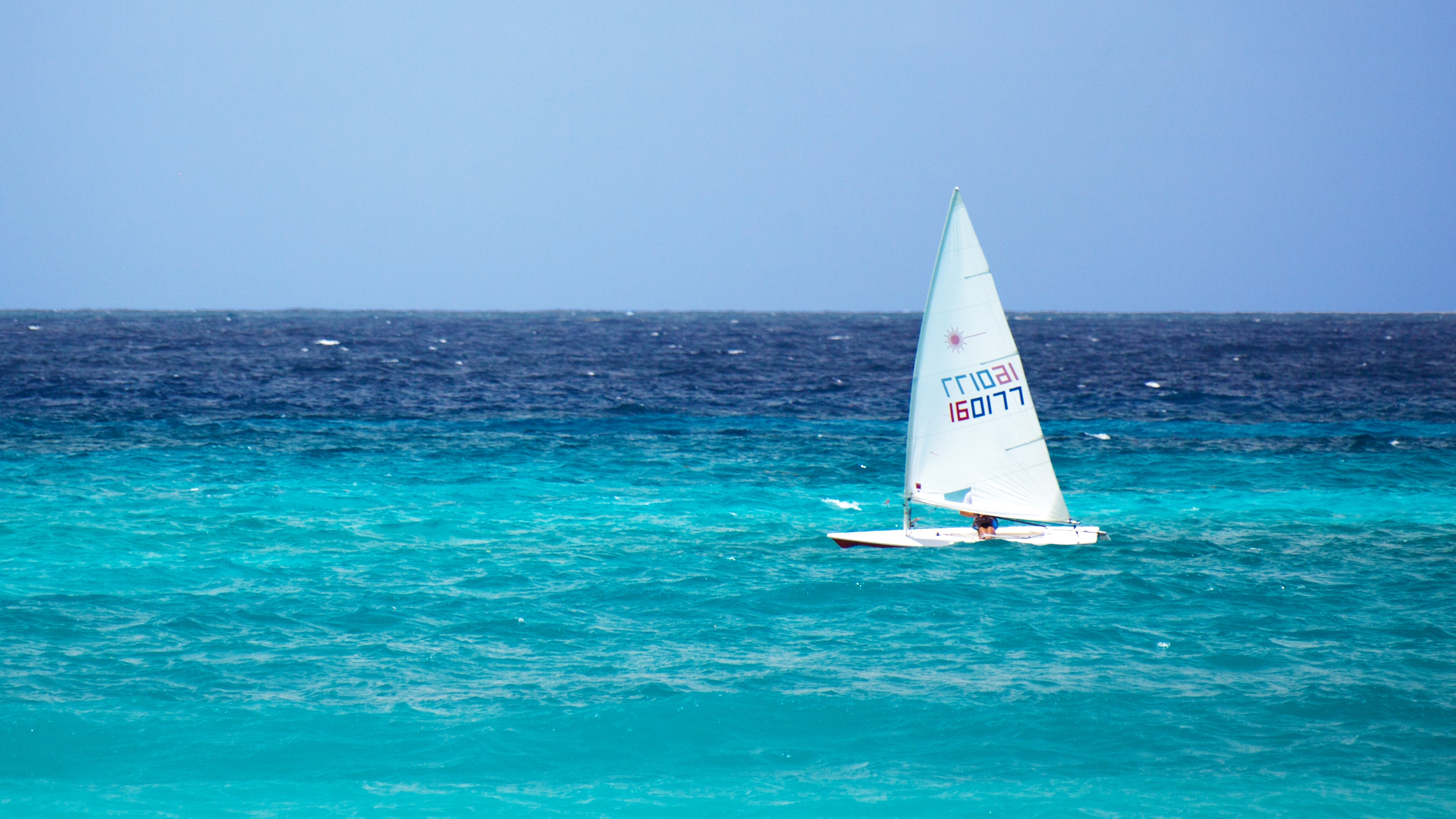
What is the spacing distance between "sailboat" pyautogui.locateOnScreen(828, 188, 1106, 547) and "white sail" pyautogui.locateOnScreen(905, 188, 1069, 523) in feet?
0.06

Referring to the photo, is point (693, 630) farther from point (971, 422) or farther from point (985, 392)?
point (985, 392)

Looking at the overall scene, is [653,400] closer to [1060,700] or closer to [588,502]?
[588,502]

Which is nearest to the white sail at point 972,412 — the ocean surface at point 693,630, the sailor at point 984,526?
the sailor at point 984,526

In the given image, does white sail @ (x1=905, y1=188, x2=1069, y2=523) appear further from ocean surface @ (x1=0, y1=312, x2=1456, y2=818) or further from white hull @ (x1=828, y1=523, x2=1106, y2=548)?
ocean surface @ (x1=0, y1=312, x2=1456, y2=818)

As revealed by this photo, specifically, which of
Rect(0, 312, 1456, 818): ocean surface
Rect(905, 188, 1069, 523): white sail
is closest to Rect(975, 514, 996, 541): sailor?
Rect(0, 312, 1456, 818): ocean surface

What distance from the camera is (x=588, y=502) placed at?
31.1m

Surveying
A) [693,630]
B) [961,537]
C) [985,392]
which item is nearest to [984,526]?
[961,537]

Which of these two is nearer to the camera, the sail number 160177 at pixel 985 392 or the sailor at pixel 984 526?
the sail number 160177 at pixel 985 392

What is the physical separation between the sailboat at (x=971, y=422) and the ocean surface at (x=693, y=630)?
91 cm

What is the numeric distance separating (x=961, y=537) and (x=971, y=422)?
276cm

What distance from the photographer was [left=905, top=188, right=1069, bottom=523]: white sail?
79.1 feet

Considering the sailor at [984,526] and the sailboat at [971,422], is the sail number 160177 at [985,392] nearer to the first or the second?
the sailboat at [971,422]

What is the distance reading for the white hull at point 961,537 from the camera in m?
25.3

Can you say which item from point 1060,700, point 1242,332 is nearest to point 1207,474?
point 1060,700
